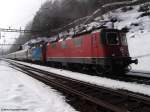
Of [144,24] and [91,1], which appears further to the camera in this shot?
[91,1]

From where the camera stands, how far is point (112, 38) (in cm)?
1788

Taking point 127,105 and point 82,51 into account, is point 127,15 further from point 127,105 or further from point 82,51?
point 127,105

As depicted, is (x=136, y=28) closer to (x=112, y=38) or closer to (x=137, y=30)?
(x=137, y=30)

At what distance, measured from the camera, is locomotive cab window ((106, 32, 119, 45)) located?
57.8 feet

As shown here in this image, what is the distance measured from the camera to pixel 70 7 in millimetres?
74375

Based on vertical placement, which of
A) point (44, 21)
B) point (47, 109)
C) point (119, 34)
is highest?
point (44, 21)

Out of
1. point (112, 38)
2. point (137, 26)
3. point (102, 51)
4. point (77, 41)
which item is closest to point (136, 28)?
point (137, 26)

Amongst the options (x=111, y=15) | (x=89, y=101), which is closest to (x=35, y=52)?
(x=111, y=15)

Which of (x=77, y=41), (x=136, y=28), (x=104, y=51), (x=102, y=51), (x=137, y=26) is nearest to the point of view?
(x=104, y=51)

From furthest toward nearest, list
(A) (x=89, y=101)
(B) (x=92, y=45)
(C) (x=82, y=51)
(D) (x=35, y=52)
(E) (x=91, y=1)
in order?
1. (E) (x=91, y=1)
2. (D) (x=35, y=52)
3. (C) (x=82, y=51)
4. (B) (x=92, y=45)
5. (A) (x=89, y=101)

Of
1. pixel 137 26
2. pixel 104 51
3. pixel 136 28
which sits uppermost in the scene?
pixel 137 26

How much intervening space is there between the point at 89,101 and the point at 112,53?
838 cm

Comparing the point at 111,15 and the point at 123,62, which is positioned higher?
the point at 111,15

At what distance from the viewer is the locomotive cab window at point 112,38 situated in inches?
693
